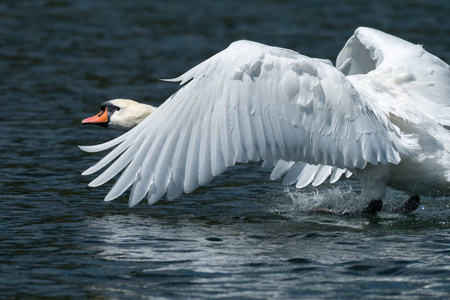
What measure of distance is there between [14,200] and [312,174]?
10.5ft

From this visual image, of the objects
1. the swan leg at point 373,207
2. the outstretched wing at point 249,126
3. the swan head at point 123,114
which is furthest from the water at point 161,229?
the swan head at point 123,114

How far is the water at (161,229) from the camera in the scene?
6.54 m

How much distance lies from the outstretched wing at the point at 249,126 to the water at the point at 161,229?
0.62 m

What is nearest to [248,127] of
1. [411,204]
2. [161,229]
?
[161,229]

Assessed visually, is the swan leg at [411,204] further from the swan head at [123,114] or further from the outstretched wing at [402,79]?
the swan head at [123,114]

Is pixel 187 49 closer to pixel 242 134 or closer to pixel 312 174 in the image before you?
pixel 312 174

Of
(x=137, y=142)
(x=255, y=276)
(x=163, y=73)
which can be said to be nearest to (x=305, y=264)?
(x=255, y=276)

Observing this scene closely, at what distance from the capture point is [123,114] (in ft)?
30.8

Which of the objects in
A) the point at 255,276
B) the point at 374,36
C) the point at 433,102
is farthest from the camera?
the point at 374,36

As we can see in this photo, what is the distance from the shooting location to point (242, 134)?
25.0 ft

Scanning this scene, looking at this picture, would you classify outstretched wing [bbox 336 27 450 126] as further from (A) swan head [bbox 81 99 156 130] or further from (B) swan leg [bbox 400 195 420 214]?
(A) swan head [bbox 81 99 156 130]

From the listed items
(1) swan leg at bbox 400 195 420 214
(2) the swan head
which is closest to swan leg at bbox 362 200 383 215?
(1) swan leg at bbox 400 195 420 214

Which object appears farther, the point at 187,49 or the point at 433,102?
the point at 187,49

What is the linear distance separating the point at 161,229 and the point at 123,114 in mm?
1724
